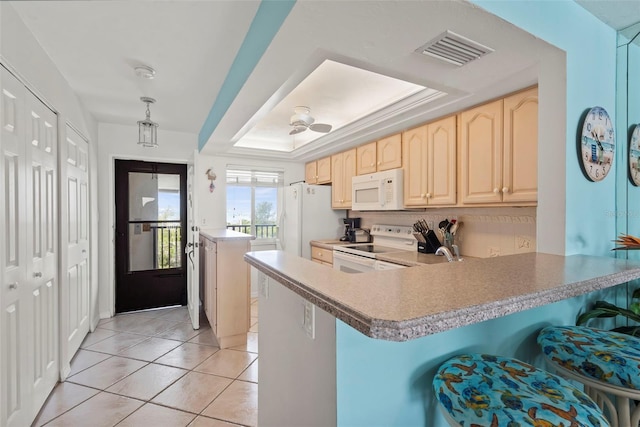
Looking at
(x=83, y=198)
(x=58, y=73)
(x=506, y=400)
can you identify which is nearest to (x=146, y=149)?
(x=83, y=198)

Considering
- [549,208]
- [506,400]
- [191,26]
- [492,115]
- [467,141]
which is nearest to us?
[506,400]

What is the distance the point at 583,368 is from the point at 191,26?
89.3 inches

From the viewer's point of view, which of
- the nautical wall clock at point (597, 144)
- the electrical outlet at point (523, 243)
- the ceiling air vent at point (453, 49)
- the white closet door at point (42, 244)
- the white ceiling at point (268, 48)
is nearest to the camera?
the white ceiling at point (268, 48)

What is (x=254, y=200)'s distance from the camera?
4387 millimetres

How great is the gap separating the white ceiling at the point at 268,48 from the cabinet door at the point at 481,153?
140 mm

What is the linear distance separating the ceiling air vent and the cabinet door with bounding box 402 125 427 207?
47.6 inches

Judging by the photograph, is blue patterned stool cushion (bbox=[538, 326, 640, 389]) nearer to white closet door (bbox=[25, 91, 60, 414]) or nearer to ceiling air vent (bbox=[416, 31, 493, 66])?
ceiling air vent (bbox=[416, 31, 493, 66])

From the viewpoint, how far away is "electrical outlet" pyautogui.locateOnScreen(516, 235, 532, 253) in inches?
84.7

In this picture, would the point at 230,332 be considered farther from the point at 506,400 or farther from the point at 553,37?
the point at 553,37

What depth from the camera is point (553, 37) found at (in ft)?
4.30

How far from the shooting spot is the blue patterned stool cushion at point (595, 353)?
95 centimetres

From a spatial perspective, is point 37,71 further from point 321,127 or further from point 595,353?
point 595,353

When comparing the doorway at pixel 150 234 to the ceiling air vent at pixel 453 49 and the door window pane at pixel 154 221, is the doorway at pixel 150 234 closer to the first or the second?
the door window pane at pixel 154 221

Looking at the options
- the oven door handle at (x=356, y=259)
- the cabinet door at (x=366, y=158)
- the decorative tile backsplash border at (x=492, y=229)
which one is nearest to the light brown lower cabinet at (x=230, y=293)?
the oven door handle at (x=356, y=259)
